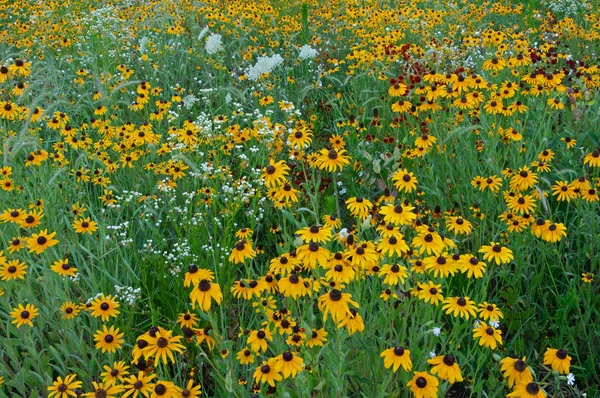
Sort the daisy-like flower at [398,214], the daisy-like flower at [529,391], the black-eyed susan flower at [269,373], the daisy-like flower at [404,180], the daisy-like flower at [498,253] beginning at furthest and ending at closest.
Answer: the daisy-like flower at [404,180], the daisy-like flower at [498,253], the daisy-like flower at [398,214], the black-eyed susan flower at [269,373], the daisy-like flower at [529,391]

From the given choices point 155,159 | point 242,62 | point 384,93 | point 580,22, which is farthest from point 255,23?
point 580,22

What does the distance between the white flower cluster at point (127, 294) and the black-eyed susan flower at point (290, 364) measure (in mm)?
1080

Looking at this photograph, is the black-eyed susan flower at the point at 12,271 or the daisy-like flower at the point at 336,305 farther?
the black-eyed susan flower at the point at 12,271

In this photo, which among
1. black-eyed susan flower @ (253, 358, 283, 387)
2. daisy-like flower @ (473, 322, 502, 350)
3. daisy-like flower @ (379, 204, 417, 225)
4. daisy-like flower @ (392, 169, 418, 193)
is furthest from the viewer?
daisy-like flower @ (392, 169, 418, 193)

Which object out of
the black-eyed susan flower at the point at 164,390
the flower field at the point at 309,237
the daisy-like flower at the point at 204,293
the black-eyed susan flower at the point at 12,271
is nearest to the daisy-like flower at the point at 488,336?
the flower field at the point at 309,237

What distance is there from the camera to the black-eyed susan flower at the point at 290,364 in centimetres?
186

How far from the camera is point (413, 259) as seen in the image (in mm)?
2422

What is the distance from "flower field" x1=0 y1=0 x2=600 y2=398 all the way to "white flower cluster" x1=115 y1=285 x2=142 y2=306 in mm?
17

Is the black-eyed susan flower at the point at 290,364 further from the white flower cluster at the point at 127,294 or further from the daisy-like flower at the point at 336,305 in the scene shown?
the white flower cluster at the point at 127,294

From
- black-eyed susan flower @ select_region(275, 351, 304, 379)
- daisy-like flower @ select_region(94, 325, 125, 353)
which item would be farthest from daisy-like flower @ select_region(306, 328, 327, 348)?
daisy-like flower @ select_region(94, 325, 125, 353)

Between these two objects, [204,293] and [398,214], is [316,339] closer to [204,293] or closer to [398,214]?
[204,293]

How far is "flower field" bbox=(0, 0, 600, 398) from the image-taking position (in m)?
2.15

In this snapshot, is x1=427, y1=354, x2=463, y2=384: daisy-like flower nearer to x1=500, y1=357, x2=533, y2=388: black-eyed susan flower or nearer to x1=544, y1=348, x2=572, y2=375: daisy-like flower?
x1=500, y1=357, x2=533, y2=388: black-eyed susan flower

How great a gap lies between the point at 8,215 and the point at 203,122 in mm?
1587
